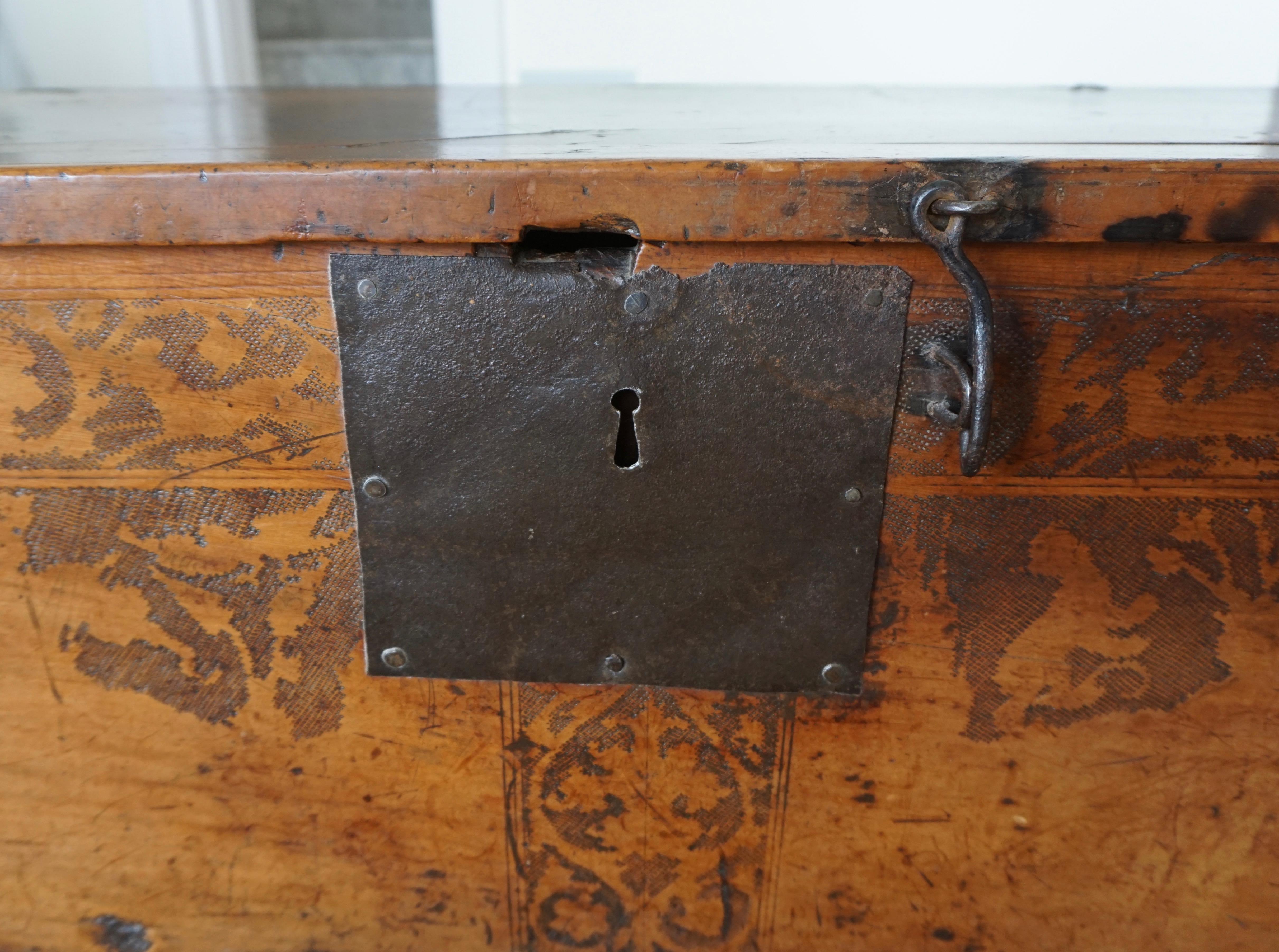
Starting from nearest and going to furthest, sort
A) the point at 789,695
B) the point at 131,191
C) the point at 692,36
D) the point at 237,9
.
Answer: the point at 131,191 < the point at 789,695 < the point at 692,36 < the point at 237,9

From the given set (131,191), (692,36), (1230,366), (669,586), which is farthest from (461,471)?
(692,36)

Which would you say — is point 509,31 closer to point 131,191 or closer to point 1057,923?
point 131,191

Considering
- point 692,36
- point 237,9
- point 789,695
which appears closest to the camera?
point 789,695

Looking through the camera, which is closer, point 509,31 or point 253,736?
point 253,736

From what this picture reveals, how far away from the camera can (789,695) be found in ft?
2.50

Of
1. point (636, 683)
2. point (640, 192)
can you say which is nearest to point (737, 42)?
point (640, 192)

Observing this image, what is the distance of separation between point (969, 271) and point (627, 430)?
266 millimetres

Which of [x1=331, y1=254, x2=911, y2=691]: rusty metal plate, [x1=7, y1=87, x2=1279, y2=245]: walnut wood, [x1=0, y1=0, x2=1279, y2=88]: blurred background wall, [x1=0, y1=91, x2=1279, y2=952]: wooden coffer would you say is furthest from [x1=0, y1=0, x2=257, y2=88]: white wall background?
[x1=331, y1=254, x2=911, y2=691]: rusty metal plate

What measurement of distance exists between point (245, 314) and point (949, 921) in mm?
799

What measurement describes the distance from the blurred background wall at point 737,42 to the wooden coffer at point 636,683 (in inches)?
53.4

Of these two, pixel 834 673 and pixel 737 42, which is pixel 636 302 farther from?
pixel 737 42

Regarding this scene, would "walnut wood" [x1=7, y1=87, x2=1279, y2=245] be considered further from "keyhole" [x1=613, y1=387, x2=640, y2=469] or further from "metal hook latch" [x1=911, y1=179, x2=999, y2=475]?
"keyhole" [x1=613, y1=387, x2=640, y2=469]

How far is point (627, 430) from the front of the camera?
686 millimetres

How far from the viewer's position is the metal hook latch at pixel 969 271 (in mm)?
594
